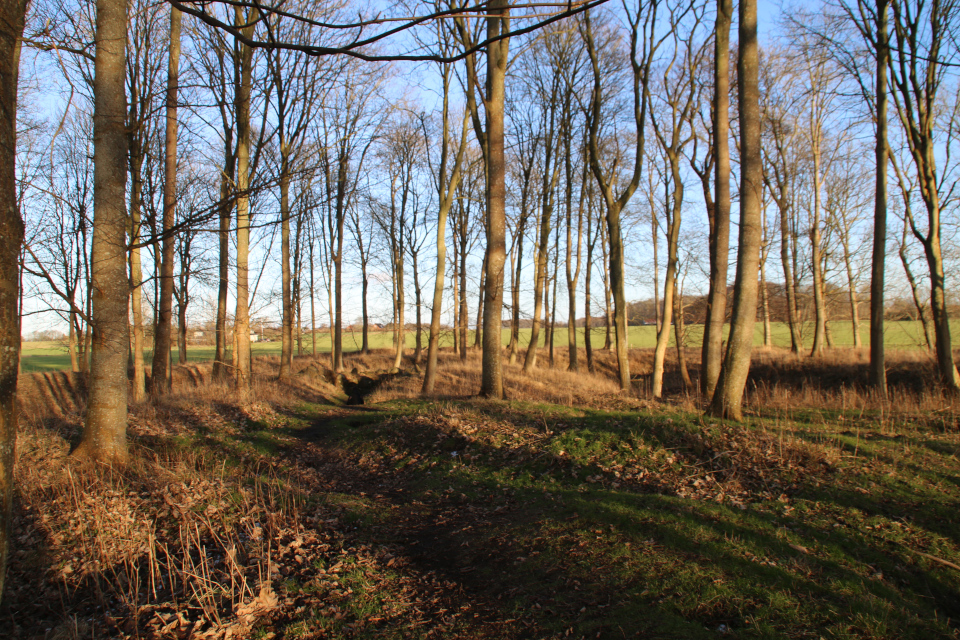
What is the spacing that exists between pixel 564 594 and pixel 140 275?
13.2 meters

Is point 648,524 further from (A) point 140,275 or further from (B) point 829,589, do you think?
(A) point 140,275

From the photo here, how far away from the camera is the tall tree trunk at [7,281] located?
2.46 meters

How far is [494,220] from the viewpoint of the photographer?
11.3 metres

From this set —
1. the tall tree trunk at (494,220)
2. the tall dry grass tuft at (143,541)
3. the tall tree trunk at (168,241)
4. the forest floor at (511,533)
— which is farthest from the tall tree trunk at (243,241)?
the tall tree trunk at (494,220)

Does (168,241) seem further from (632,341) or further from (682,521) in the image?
(632,341)

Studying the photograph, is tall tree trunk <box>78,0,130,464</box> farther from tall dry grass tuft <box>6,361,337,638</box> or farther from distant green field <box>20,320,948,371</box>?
distant green field <box>20,320,948,371</box>

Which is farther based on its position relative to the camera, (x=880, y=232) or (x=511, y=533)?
(x=880, y=232)

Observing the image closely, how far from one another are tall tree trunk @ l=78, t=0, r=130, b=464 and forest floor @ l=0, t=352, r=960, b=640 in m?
0.50

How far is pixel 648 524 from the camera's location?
467cm

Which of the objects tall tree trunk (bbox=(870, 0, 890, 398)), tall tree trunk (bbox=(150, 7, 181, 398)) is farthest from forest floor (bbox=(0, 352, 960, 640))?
tall tree trunk (bbox=(150, 7, 181, 398))

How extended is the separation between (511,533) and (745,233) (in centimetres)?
609

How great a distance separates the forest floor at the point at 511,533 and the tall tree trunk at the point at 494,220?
274 cm

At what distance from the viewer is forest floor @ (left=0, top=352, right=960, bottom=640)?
3494 millimetres

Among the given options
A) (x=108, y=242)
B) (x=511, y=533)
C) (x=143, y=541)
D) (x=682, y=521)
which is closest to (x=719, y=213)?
(x=682, y=521)
